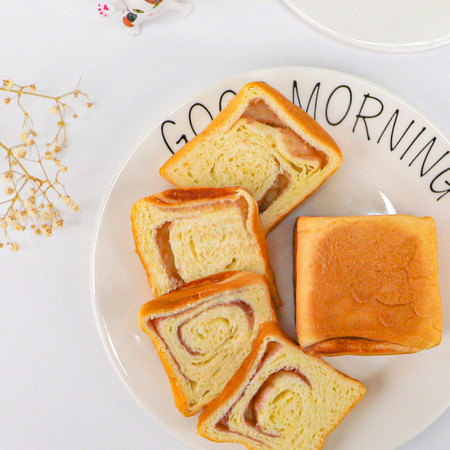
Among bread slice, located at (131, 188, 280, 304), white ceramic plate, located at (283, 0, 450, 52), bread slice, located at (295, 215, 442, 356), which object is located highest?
white ceramic plate, located at (283, 0, 450, 52)

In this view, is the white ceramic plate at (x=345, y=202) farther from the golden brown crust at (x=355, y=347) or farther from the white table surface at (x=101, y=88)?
the golden brown crust at (x=355, y=347)

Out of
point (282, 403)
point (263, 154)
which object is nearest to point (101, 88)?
point (263, 154)

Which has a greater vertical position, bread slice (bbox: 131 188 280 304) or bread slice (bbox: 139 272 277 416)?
bread slice (bbox: 131 188 280 304)

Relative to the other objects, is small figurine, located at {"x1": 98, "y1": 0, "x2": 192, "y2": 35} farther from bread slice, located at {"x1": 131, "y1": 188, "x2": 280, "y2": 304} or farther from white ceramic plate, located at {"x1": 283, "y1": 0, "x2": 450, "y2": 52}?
bread slice, located at {"x1": 131, "y1": 188, "x2": 280, "y2": 304}

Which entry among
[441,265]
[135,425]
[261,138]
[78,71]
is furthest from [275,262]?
[78,71]

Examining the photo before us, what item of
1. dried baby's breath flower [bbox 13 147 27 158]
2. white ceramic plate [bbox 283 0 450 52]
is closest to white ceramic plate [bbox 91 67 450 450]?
white ceramic plate [bbox 283 0 450 52]

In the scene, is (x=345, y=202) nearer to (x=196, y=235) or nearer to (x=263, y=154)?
(x=263, y=154)
